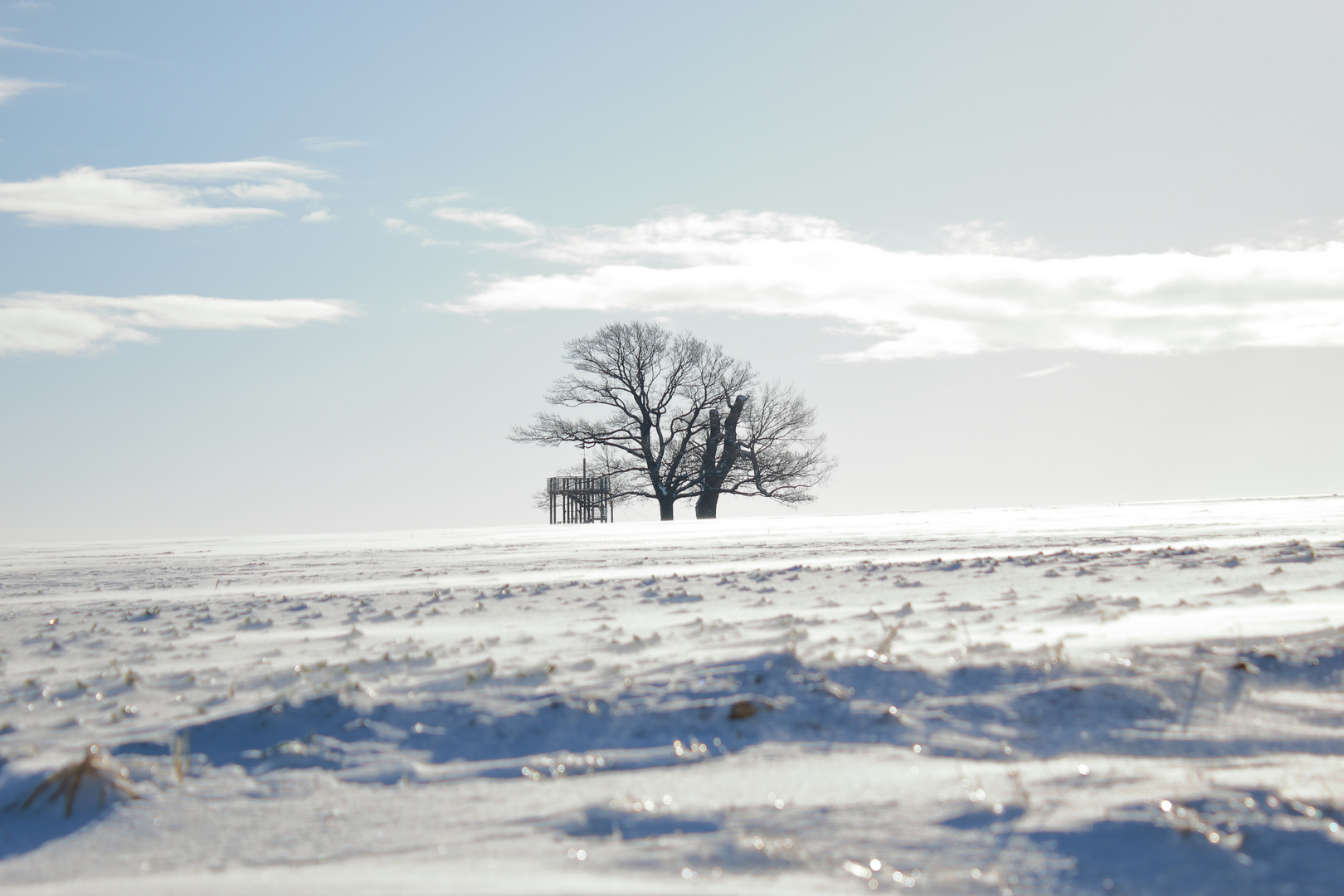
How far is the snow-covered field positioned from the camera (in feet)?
3.98

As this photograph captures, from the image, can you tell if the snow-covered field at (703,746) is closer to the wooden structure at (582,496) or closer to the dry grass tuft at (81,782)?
the dry grass tuft at (81,782)

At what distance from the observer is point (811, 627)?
2.61m

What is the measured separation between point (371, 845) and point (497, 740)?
1.48ft

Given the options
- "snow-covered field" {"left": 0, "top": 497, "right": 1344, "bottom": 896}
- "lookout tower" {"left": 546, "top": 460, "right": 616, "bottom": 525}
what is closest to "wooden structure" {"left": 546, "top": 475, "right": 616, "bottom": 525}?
"lookout tower" {"left": 546, "top": 460, "right": 616, "bottom": 525}

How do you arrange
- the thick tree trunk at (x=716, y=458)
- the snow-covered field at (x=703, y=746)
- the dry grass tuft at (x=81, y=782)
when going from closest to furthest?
the snow-covered field at (x=703, y=746), the dry grass tuft at (x=81, y=782), the thick tree trunk at (x=716, y=458)

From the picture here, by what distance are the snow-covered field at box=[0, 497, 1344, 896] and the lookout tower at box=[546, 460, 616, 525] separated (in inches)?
1112

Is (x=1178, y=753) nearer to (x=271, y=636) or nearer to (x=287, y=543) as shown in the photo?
(x=271, y=636)

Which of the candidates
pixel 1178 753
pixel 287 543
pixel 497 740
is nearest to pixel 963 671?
pixel 1178 753

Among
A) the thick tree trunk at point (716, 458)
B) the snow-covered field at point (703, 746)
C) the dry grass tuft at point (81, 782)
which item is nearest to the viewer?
the snow-covered field at point (703, 746)

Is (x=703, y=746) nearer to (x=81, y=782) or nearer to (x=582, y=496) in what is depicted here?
(x=81, y=782)

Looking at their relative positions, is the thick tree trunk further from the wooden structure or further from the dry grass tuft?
the dry grass tuft

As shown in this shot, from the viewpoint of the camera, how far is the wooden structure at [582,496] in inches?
1243

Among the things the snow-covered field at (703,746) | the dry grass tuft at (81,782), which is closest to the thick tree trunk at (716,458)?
the snow-covered field at (703,746)

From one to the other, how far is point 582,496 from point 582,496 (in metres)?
0.03
